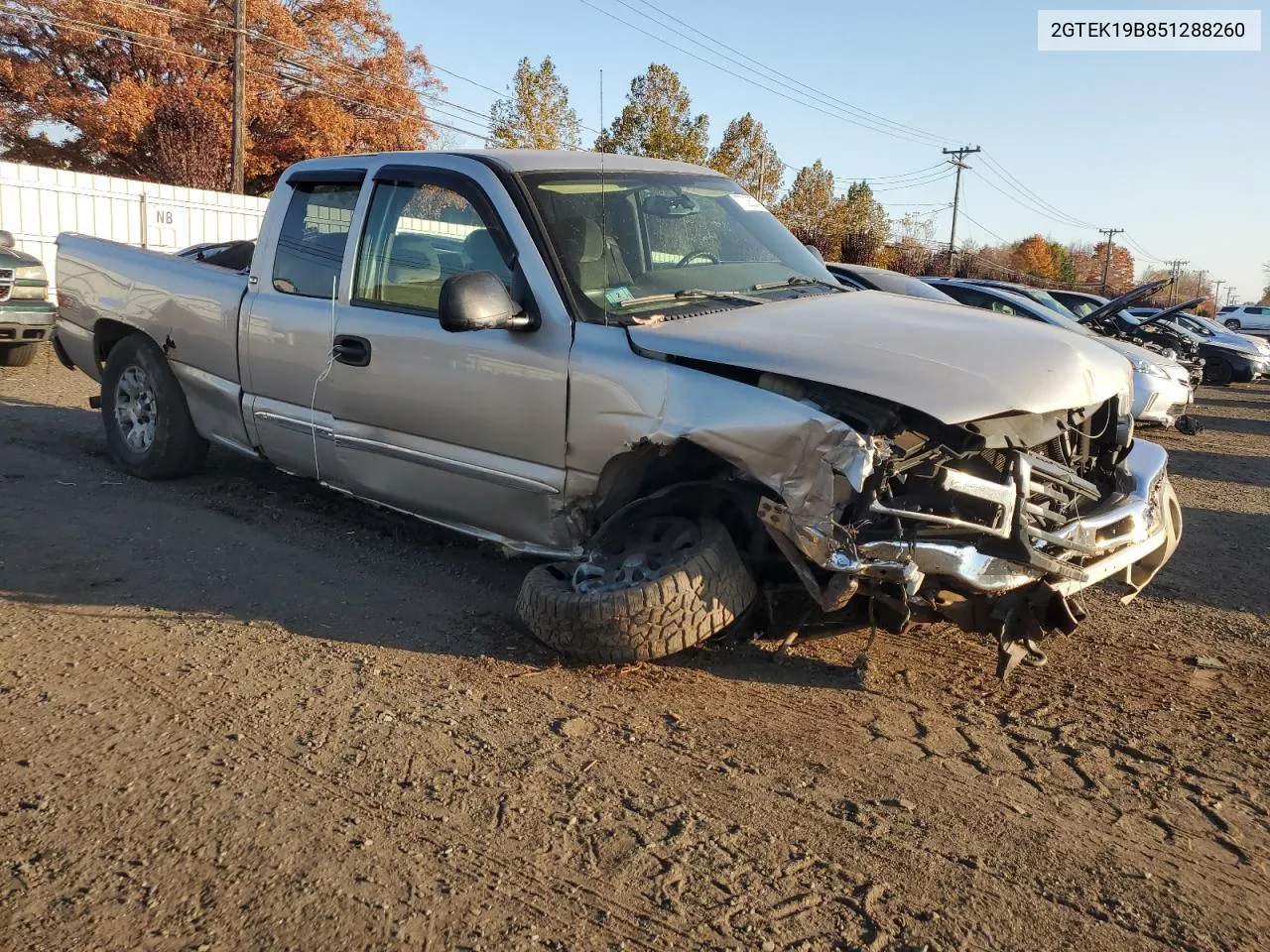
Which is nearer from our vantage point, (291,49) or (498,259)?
(498,259)

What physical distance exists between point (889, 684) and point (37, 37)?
119 ft

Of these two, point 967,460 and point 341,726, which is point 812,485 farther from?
point 341,726

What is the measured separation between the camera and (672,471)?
→ 4109 millimetres

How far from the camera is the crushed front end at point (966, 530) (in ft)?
11.1

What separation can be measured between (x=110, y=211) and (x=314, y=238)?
49.8 ft

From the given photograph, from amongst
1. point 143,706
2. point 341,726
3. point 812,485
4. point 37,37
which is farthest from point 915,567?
point 37,37

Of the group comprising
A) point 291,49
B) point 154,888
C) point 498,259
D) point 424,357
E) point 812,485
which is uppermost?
point 291,49

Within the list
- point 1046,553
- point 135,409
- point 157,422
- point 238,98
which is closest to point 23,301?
point 135,409

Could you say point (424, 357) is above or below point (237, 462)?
above

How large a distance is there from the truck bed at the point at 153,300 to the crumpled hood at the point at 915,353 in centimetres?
290

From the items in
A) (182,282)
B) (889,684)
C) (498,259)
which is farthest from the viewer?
(182,282)

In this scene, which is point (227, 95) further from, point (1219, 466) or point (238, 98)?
point (1219, 466)

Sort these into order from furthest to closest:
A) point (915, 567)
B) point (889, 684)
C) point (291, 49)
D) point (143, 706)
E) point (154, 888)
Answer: point (291, 49), point (889, 684), point (143, 706), point (915, 567), point (154, 888)

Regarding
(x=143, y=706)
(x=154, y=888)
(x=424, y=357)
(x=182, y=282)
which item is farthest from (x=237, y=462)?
(x=154, y=888)
